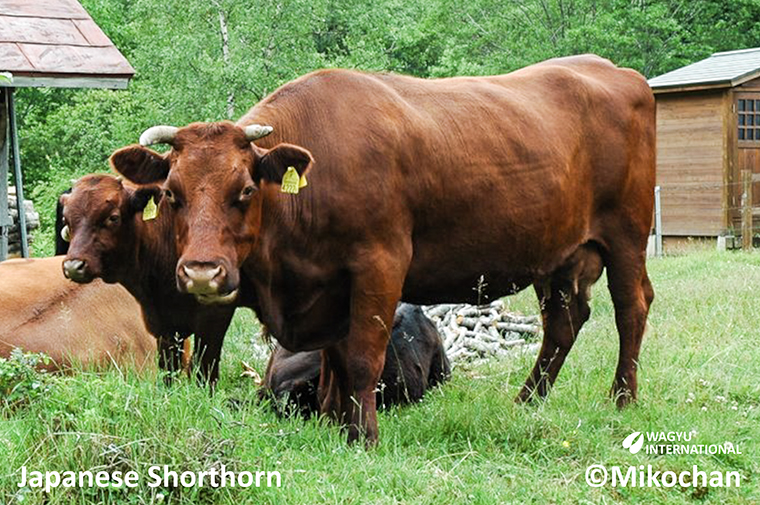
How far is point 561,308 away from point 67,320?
3.31 m

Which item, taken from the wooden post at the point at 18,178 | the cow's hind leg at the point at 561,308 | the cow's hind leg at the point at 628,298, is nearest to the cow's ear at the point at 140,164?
the cow's hind leg at the point at 561,308

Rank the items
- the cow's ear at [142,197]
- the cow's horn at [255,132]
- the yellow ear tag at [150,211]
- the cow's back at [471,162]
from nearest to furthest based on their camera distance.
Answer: the cow's horn at [255,132]
the cow's back at [471,162]
the yellow ear tag at [150,211]
the cow's ear at [142,197]

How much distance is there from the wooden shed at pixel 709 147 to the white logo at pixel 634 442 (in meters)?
17.8

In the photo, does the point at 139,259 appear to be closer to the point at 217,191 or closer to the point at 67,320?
the point at 67,320

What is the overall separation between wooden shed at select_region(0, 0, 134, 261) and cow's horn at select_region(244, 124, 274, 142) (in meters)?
4.62

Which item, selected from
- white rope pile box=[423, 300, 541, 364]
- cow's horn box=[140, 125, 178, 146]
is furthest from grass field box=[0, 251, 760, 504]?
white rope pile box=[423, 300, 541, 364]

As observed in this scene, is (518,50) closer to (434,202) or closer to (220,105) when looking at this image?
(220,105)

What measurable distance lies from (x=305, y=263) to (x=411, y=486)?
142 cm

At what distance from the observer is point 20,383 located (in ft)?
15.6

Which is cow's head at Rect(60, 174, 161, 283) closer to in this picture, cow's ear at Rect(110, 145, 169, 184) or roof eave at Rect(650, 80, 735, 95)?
cow's ear at Rect(110, 145, 169, 184)

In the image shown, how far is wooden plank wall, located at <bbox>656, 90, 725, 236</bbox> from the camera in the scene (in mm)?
23188

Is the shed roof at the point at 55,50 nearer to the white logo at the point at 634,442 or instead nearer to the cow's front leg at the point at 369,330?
the cow's front leg at the point at 369,330

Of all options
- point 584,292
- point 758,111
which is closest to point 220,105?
point 758,111

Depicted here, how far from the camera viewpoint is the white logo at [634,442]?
5.49m
